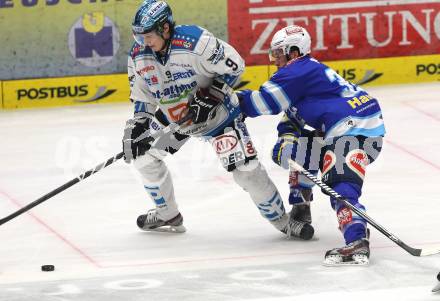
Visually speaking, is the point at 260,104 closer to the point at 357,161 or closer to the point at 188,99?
the point at 188,99

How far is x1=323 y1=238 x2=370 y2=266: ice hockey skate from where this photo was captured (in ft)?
20.7

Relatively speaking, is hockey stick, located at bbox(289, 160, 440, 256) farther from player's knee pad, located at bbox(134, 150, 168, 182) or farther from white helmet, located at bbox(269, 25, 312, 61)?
player's knee pad, located at bbox(134, 150, 168, 182)

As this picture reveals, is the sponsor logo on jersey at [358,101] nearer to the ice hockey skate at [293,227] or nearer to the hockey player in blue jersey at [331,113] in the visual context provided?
the hockey player in blue jersey at [331,113]

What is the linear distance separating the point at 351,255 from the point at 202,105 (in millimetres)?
1103

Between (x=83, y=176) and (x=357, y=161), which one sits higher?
(x=357, y=161)

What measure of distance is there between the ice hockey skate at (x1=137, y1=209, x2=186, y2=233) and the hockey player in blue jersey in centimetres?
81

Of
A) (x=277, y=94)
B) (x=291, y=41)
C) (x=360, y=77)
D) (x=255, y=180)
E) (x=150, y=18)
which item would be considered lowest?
(x=360, y=77)

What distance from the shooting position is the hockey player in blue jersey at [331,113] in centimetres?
644

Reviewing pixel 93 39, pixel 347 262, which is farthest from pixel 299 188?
pixel 93 39

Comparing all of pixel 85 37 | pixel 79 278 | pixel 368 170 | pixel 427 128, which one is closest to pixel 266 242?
pixel 79 278

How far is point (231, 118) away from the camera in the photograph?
22.4ft

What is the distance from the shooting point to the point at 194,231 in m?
7.32

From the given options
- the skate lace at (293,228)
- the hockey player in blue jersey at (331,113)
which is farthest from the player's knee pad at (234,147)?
the skate lace at (293,228)

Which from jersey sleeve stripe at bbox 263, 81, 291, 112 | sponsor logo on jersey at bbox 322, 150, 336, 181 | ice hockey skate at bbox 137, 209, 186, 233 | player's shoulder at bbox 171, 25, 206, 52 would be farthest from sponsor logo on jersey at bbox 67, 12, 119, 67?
sponsor logo on jersey at bbox 322, 150, 336, 181
